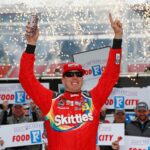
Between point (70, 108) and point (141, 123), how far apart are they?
301 centimetres

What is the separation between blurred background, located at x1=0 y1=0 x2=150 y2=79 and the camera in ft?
90.7

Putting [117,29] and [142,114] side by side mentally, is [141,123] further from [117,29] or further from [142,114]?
[117,29]

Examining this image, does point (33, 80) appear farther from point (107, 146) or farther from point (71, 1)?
point (71, 1)

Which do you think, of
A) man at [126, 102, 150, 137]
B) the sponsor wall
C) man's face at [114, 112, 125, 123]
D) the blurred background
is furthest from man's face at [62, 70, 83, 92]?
the blurred background

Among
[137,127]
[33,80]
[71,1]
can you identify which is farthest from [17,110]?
[71,1]

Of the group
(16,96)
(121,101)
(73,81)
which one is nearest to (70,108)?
(73,81)

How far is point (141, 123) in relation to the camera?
6703 millimetres

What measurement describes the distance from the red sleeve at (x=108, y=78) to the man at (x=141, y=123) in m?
2.86

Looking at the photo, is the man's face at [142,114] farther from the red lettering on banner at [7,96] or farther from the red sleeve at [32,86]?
the red sleeve at [32,86]

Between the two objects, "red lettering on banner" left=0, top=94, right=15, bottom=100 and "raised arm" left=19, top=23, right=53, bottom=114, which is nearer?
"raised arm" left=19, top=23, right=53, bottom=114

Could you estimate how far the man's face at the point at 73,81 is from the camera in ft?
12.6

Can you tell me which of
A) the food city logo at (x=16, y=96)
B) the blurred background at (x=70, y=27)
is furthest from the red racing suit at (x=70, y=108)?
the blurred background at (x=70, y=27)

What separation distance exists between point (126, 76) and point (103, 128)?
1551mm

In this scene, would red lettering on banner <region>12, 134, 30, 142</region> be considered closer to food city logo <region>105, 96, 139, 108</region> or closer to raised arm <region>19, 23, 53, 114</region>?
food city logo <region>105, 96, 139, 108</region>
